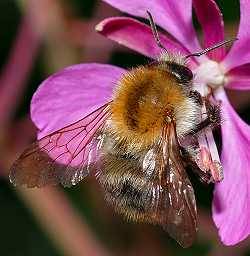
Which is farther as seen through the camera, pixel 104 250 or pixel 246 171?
pixel 104 250

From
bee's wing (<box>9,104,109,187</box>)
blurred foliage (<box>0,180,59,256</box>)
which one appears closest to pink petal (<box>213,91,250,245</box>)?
bee's wing (<box>9,104,109,187</box>)

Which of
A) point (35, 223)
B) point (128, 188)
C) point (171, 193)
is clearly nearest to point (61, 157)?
point (128, 188)

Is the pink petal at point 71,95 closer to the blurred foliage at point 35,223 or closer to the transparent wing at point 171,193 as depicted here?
the transparent wing at point 171,193

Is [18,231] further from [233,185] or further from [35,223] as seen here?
[233,185]

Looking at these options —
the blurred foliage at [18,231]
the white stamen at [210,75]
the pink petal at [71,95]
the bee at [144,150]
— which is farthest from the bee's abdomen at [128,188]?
the blurred foliage at [18,231]

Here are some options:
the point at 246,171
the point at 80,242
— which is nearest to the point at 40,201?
the point at 80,242

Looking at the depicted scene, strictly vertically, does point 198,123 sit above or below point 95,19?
below

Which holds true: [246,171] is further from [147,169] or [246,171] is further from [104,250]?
[104,250]

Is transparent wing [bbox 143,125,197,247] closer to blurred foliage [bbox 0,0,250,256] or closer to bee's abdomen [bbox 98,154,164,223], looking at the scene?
bee's abdomen [bbox 98,154,164,223]
